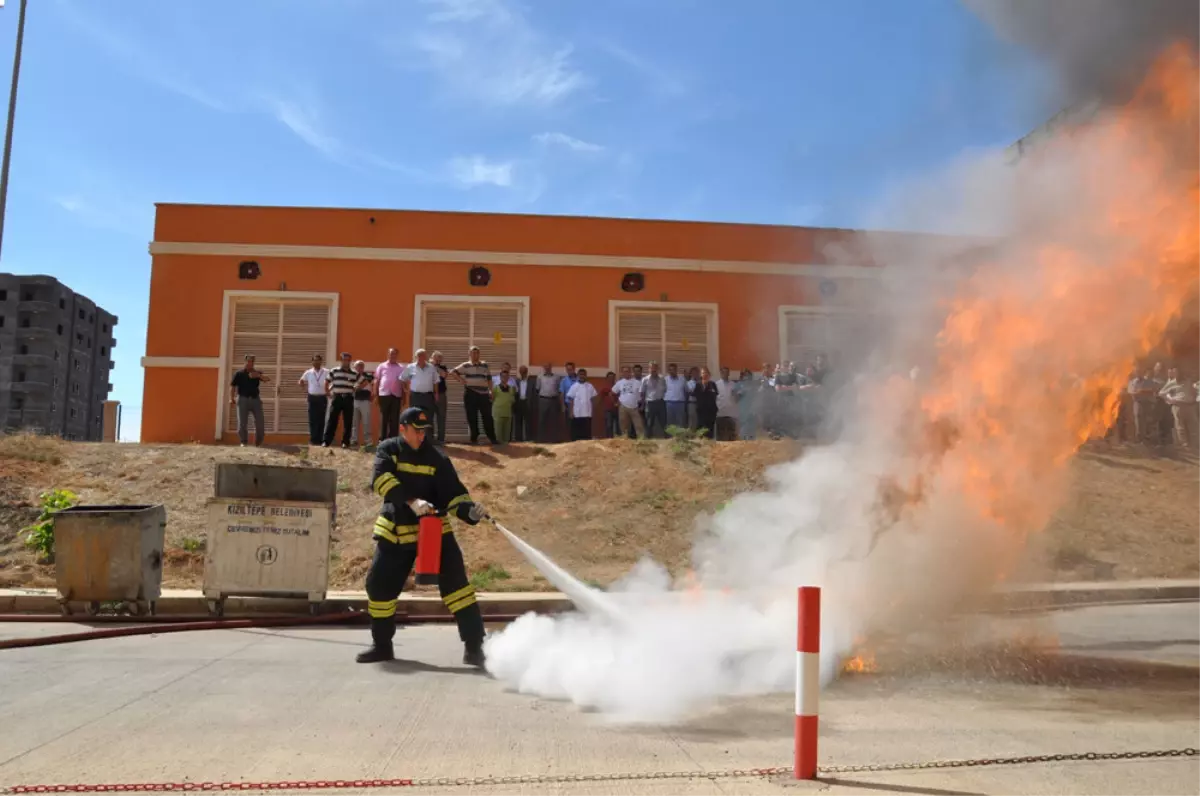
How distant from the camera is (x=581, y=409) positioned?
17.3m

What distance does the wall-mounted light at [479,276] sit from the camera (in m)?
19.9

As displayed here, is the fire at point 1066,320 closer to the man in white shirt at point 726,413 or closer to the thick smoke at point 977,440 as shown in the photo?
the thick smoke at point 977,440

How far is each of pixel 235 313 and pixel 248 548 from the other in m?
11.9

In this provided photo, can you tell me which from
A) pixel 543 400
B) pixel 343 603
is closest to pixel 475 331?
pixel 543 400

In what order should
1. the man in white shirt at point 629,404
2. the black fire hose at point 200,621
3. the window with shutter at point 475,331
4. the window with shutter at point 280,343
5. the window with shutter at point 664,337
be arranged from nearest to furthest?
the black fire hose at point 200,621 < the man in white shirt at point 629,404 < the window with shutter at point 280,343 < the window with shutter at point 475,331 < the window with shutter at point 664,337

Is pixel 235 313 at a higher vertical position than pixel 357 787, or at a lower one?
higher

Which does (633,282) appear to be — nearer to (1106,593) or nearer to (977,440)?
(1106,593)

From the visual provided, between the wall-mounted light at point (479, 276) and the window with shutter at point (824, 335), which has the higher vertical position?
the wall-mounted light at point (479, 276)

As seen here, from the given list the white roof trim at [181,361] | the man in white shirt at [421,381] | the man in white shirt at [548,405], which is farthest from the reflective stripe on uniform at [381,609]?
the white roof trim at [181,361]

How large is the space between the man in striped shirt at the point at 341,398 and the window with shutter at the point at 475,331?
12.3ft

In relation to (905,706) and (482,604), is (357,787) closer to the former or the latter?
(905,706)

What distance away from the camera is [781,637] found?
21.6 feet

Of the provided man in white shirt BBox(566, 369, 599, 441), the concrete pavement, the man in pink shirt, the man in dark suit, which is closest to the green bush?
the man in pink shirt

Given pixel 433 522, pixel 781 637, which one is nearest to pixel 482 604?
pixel 433 522
